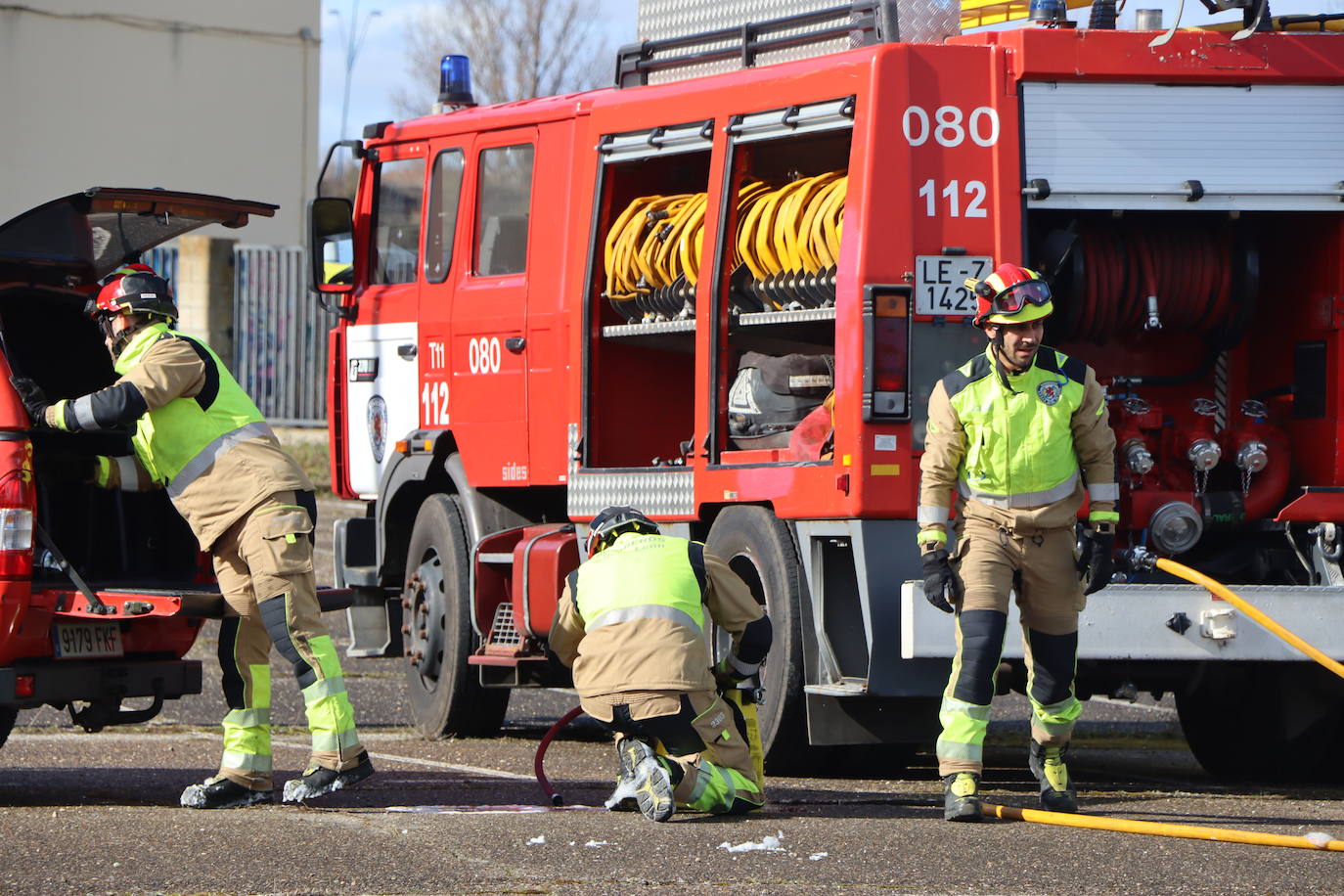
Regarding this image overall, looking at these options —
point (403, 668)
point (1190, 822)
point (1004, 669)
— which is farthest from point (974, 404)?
point (403, 668)

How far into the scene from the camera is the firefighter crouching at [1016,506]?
294 inches

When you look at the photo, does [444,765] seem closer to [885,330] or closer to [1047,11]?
[885,330]

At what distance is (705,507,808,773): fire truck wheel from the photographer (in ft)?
27.5

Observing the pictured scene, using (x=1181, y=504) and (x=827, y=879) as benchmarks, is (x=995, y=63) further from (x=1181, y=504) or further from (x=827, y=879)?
(x=827, y=879)

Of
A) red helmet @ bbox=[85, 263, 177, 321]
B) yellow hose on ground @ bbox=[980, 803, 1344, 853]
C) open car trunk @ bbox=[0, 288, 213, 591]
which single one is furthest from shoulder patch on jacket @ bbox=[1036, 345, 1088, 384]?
open car trunk @ bbox=[0, 288, 213, 591]

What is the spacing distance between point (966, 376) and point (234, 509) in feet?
8.43

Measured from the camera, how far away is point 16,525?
7535 mm

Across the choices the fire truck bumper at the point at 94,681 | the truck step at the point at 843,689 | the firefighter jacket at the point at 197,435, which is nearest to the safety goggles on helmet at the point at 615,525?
the truck step at the point at 843,689

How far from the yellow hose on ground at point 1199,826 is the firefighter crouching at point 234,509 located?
89.4 inches

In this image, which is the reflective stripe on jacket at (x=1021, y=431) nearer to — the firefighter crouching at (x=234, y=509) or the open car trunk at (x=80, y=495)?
the firefighter crouching at (x=234, y=509)

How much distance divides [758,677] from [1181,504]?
5.80 feet

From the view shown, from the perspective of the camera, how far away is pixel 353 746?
7.56 meters

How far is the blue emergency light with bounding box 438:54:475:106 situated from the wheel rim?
7.93 feet

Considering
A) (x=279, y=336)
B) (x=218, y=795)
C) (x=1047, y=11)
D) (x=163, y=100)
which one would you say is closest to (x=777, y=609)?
(x=218, y=795)
